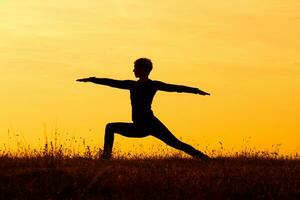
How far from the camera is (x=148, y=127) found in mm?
16359

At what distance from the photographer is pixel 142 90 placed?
53.2 ft

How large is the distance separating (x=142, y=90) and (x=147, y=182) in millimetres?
4220

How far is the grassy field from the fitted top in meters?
1.38

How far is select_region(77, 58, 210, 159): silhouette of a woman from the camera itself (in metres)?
16.2

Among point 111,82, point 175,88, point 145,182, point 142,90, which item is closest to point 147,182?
point 145,182

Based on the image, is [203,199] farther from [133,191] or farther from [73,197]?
[73,197]

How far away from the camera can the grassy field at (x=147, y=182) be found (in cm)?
1139

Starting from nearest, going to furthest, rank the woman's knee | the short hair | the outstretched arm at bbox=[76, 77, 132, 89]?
the short hair, the outstretched arm at bbox=[76, 77, 132, 89], the woman's knee

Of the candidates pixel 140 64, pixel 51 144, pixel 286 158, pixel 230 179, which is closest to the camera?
pixel 230 179

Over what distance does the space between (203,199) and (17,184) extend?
308 cm

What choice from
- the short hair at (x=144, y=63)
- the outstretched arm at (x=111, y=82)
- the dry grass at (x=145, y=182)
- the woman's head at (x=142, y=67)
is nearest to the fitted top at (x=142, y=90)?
the outstretched arm at (x=111, y=82)

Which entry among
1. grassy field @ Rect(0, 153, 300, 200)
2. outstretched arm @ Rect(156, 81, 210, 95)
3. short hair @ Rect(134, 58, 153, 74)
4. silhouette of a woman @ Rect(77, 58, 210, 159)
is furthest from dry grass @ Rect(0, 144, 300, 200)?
short hair @ Rect(134, 58, 153, 74)

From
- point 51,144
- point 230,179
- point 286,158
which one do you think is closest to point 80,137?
point 51,144

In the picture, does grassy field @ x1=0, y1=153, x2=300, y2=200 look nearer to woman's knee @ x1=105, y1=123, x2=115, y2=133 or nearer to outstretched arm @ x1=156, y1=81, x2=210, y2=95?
woman's knee @ x1=105, y1=123, x2=115, y2=133
